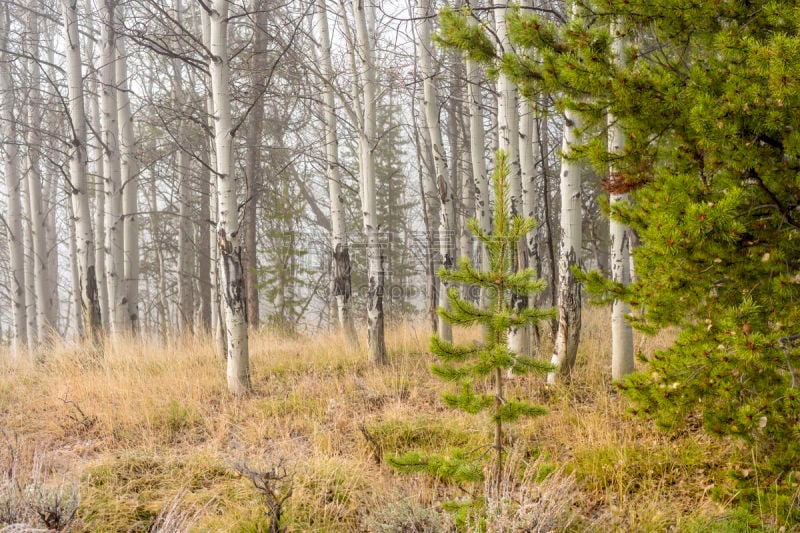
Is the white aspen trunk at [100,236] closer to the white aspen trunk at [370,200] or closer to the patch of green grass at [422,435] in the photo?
the white aspen trunk at [370,200]

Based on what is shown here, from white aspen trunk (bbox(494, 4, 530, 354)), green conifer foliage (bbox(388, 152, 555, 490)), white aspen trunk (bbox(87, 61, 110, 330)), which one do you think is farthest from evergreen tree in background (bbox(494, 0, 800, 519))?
white aspen trunk (bbox(87, 61, 110, 330))

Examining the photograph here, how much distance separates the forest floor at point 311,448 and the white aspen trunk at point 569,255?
421 mm

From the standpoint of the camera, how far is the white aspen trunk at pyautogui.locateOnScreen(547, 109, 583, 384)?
201 inches

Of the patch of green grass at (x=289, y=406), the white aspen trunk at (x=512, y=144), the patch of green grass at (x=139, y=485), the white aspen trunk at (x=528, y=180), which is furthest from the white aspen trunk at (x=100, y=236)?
the white aspen trunk at (x=528, y=180)

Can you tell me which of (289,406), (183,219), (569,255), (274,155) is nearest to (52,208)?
(183,219)

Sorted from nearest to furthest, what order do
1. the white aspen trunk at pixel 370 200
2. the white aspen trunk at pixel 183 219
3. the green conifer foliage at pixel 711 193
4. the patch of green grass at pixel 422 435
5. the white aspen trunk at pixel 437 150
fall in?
the green conifer foliage at pixel 711 193 → the patch of green grass at pixel 422 435 → the white aspen trunk at pixel 370 200 → the white aspen trunk at pixel 437 150 → the white aspen trunk at pixel 183 219

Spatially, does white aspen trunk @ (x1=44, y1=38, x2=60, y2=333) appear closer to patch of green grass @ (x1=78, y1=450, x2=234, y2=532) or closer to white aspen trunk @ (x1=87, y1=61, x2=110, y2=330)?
white aspen trunk @ (x1=87, y1=61, x2=110, y2=330)

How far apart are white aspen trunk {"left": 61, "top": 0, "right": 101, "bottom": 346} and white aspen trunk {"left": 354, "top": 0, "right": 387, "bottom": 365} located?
3885 mm

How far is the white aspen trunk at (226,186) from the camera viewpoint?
204 inches

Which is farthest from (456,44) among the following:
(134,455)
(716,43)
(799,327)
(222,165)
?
(134,455)

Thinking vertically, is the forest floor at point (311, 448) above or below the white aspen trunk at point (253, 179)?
below

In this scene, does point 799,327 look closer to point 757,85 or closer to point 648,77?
point 757,85

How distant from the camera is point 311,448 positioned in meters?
4.30

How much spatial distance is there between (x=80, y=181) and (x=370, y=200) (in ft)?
13.3
